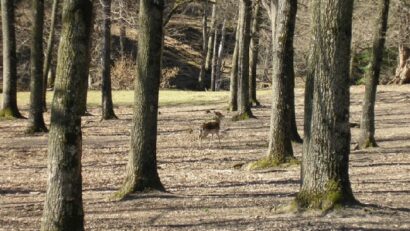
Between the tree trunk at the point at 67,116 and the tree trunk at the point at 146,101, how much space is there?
10.1ft

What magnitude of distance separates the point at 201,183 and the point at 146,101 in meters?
2.93

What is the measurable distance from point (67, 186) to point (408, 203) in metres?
5.25

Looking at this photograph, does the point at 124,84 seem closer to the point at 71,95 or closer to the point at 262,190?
the point at 262,190

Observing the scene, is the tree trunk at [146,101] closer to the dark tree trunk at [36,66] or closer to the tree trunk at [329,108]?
the tree trunk at [329,108]

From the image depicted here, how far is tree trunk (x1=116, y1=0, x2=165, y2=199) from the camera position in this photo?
33.5ft

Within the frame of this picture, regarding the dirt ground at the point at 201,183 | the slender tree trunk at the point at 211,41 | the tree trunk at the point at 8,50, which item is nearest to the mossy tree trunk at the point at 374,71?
the dirt ground at the point at 201,183

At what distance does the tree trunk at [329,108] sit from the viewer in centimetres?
820

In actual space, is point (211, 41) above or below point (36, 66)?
above

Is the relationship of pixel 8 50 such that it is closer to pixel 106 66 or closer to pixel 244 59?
pixel 106 66

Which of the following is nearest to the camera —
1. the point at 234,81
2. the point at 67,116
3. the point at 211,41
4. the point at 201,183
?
the point at 67,116

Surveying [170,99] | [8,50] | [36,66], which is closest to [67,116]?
[36,66]

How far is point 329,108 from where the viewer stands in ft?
27.0

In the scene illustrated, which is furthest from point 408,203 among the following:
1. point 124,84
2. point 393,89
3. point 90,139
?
point 124,84

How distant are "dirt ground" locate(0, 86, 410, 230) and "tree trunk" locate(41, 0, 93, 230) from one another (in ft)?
6.02
